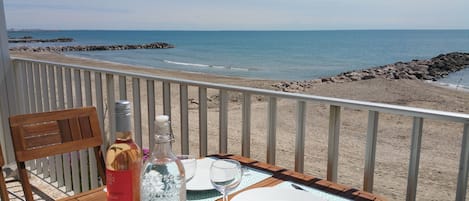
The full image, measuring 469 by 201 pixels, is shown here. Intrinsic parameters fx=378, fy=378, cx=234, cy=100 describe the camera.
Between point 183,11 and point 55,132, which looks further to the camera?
point 183,11

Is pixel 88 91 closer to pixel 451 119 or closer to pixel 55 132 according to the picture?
pixel 55 132

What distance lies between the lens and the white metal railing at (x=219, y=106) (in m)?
1.65

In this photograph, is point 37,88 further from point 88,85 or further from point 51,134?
point 51,134

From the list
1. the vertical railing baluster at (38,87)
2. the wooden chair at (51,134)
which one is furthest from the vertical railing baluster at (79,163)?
the wooden chair at (51,134)

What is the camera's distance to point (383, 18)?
3891 cm

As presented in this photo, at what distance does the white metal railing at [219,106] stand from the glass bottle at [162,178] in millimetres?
1085

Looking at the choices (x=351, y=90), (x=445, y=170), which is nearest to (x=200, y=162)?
(x=445, y=170)

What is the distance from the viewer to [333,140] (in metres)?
1.92

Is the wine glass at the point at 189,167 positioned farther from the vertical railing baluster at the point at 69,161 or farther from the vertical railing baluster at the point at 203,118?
the vertical railing baluster at the point at 69,161

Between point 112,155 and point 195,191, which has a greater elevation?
point 112,155

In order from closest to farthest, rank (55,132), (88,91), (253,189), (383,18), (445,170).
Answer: (253,189) < (55,132) < (88,91) < (445,170) < (383,18)

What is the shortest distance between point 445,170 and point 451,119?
4392mm

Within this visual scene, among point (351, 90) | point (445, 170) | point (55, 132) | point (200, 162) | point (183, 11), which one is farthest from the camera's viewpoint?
point (183, 11)

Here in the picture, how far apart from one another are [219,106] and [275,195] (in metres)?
1.22
